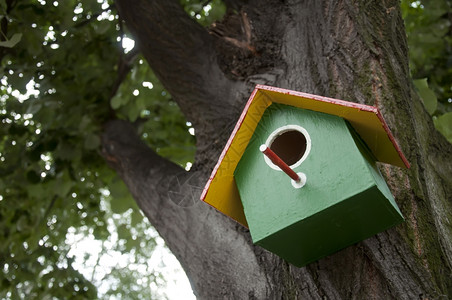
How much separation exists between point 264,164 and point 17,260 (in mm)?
2694

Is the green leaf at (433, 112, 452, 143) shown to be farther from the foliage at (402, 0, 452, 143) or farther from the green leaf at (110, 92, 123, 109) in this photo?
the green leaf at (110, 92, 123, 109)

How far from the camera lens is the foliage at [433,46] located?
3605 mm

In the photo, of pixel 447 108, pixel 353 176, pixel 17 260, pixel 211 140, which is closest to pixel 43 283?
pixel 17 260

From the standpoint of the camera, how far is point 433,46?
385cm

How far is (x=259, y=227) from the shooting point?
159cm

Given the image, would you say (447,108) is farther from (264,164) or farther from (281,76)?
(264,164)

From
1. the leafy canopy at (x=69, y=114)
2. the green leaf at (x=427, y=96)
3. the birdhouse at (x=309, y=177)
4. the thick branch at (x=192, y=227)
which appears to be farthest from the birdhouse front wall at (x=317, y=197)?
the leafy canopy at (x=69, y=114)

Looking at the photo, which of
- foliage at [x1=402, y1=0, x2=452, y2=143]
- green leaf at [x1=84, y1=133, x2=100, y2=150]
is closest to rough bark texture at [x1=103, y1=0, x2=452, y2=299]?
green leaf at [x1=84, y1=133, x2=100, y2=150]

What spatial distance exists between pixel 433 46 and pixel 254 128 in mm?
2628

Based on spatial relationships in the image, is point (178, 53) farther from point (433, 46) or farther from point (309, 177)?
point (433, 46)

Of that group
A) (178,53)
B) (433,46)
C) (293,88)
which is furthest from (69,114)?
(433,46)

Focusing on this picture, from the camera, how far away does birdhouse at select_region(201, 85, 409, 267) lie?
1501mm

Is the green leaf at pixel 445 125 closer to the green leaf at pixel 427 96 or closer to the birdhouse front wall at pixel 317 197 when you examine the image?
the green leaf at pixel 427 96

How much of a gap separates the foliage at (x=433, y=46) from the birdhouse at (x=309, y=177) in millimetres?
1940
